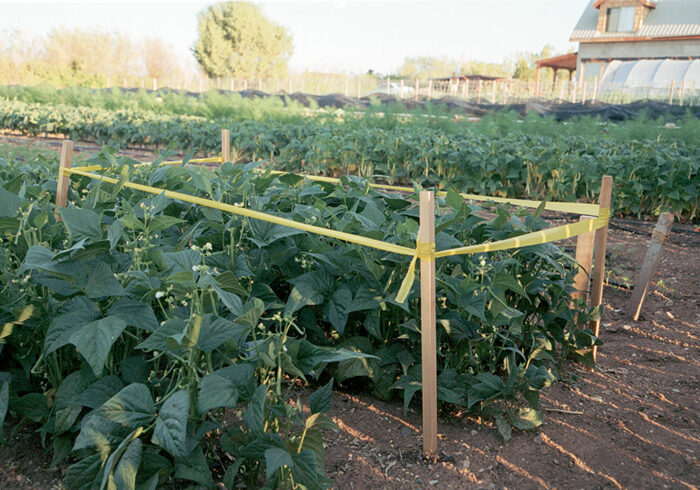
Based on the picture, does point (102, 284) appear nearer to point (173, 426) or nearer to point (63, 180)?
point (173, 426)

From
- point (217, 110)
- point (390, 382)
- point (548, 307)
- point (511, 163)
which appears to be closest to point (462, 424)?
point (390, 382)

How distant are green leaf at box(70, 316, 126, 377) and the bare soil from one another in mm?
493

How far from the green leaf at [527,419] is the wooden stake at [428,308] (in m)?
0.36

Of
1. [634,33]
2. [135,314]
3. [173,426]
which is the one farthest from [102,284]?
[634,33]

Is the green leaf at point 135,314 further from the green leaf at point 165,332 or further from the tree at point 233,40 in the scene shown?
the tree at point 233,40

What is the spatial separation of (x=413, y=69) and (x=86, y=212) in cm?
7174

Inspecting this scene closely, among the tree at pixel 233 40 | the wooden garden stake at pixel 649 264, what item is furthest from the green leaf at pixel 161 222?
the tree at pixel 233 40

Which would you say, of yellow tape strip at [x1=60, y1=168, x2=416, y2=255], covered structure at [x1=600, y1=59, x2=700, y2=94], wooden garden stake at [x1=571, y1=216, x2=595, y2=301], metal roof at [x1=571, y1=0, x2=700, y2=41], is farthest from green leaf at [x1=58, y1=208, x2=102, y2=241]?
metal roof at [x1=571, y1=0, x2=700, y2=41]

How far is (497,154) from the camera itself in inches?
271

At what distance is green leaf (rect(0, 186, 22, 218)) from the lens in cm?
213

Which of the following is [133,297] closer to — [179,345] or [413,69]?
[179,345]

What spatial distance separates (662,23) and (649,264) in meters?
29.8

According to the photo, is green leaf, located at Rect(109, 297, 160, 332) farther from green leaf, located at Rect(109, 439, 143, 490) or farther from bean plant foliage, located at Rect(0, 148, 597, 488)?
green leaf, located at Rect(109, 439, 143, 490)

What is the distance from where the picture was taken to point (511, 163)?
6.72m
